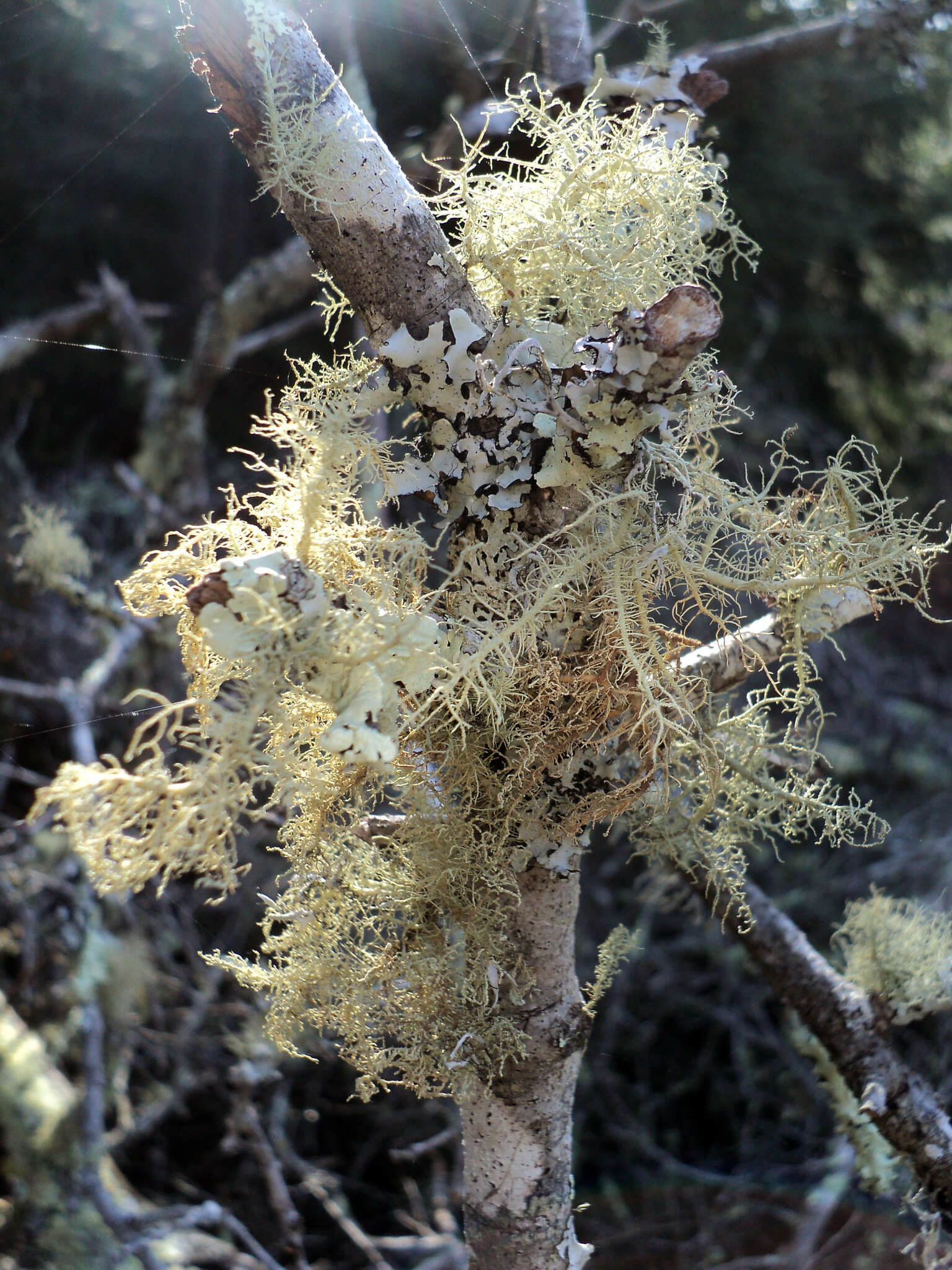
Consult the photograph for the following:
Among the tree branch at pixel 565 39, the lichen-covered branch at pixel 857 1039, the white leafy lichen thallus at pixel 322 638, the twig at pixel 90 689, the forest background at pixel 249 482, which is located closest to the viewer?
the white leafy lichen thallus at pixel 322 638

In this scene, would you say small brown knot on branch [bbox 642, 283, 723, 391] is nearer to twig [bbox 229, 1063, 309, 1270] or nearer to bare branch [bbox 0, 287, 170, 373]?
twig [bbox 229, 1063, 309, 1270]

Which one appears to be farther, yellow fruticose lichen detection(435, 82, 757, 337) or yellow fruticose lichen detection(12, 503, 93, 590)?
yellow fruticose lichen detection(12, 503, 93, 590)

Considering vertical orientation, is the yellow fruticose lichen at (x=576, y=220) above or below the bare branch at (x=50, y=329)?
above

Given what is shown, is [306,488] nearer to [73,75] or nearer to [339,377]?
[339,377]

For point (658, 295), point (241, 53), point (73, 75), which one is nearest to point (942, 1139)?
point (658, 295)

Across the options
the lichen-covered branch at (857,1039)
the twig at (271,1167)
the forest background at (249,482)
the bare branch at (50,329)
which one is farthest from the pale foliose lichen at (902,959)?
the bare branch at (50,329)

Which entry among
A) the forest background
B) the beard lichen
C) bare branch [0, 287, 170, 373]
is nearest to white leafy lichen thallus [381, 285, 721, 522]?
the beard lichen

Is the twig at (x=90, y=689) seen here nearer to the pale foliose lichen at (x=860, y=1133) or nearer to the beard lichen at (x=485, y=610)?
the beard lichen at (x=485, y=610)
